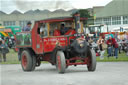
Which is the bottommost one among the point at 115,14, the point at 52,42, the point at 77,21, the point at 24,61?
the point at 24,61

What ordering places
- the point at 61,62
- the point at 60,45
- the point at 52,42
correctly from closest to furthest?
the point at 61,62, the point at 60,45, the point at 52,42

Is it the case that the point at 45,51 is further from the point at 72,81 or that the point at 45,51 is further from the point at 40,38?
the point at 72,81

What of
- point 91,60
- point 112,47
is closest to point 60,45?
point 91,60

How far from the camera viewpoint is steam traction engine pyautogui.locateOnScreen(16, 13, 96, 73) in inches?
552

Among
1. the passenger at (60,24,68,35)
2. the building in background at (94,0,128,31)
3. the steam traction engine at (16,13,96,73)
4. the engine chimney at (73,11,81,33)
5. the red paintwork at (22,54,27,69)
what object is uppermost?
the building in background at (94,0,128,31)

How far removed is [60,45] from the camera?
47.1 feet

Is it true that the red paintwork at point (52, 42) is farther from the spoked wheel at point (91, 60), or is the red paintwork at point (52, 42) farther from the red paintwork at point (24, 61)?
the red paintwork at point (24, 61)

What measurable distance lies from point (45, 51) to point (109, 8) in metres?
61.2

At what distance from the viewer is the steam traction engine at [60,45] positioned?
14.0m

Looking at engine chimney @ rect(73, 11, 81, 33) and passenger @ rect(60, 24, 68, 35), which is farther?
passenger @ rect(60, 24, 68, 35)

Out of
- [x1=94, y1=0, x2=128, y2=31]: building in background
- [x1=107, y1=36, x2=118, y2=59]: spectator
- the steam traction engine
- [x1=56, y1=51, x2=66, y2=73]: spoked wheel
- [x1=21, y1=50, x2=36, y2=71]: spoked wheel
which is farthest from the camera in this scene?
[x1=94, y1=0, x2=128, y2=31]: building in background

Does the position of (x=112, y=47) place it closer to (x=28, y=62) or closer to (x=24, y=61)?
(x=24, y=61)

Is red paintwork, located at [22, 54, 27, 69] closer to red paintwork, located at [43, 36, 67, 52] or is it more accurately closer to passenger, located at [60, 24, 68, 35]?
red paintwork, located at [43, 36, 67, 52]

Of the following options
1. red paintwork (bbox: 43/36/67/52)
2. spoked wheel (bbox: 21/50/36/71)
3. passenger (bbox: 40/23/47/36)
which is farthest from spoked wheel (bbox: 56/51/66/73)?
spoked wheel (bbox: 21/50/36/71)
